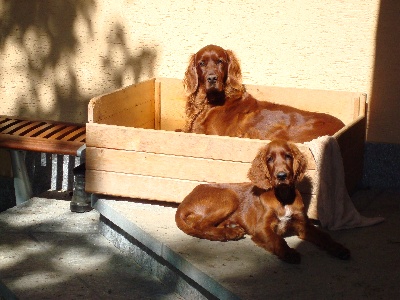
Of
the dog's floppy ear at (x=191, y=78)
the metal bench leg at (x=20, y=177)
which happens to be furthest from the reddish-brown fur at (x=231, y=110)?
the metal bench leg at (x=20, y=177)

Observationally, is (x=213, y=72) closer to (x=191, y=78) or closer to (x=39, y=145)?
(x=191, y=78)

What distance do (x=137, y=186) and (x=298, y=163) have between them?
1175 millimetres

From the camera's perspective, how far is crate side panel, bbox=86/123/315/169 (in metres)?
4.07

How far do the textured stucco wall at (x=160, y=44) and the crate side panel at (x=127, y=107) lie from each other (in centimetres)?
32

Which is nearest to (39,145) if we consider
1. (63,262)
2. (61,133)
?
(61,133)

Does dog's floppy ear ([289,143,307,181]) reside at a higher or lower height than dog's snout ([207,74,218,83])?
lower

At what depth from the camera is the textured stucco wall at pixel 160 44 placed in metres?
5.07

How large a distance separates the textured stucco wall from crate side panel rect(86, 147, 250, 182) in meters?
1.38

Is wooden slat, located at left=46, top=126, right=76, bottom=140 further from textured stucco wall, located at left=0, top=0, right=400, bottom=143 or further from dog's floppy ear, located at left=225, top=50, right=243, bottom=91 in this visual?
dog's floppy ear, located at left=225, top=50, right=243, bottom=91

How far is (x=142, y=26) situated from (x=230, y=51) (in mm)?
997

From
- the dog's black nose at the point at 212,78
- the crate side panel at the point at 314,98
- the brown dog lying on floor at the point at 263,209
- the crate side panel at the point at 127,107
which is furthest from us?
the crate side panel at the point at 314,98

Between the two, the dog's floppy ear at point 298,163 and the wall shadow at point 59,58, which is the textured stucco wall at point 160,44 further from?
the dog's floppy ear at point 298,163

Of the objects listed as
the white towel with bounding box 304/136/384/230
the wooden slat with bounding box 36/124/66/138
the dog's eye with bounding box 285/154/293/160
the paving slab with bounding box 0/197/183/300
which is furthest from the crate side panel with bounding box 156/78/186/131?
the dog's eye with bounding box 285/154/293/160

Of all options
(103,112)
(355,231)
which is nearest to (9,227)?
(103,112)
